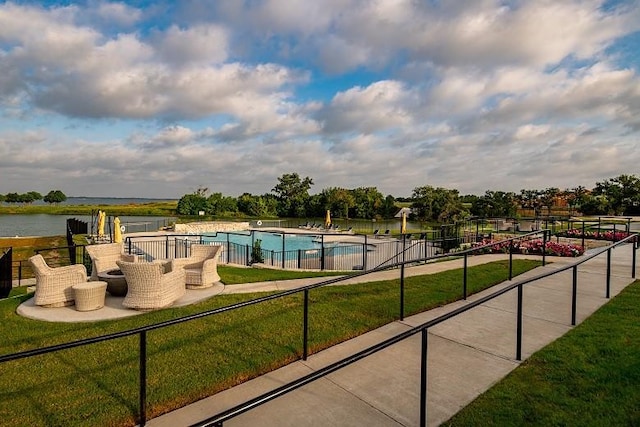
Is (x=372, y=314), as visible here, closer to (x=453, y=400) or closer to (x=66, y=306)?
(x=453, y=400)

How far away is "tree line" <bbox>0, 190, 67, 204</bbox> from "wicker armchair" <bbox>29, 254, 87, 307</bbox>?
129 meters

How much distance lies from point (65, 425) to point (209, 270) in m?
4.90

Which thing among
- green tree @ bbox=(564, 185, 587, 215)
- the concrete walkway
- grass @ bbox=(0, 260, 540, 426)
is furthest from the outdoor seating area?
green tree @ bbox=(564, 185, 587, 215)

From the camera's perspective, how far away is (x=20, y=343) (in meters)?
4.81

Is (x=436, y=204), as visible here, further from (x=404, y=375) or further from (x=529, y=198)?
(x=404, y=375)

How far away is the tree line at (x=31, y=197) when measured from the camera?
107456 mm

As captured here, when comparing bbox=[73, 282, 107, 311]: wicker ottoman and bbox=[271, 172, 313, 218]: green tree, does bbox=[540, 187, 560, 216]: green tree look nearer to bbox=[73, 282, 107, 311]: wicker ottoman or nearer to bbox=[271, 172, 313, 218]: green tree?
bbox=[271, 172, 313, 218]: green tree

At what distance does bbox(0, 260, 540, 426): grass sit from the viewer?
3342 millimetres

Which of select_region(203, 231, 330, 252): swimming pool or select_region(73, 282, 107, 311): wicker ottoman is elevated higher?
select_region(73, 282, 107, 311): wicker ottoman

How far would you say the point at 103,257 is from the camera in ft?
27.0

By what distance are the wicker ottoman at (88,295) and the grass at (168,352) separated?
638 millimetres

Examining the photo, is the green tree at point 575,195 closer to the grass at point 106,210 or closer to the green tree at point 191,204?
the green tree at point 191,204

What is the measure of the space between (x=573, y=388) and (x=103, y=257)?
8597 millimetres

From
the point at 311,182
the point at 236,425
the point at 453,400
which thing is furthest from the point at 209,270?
the point at 311,182
